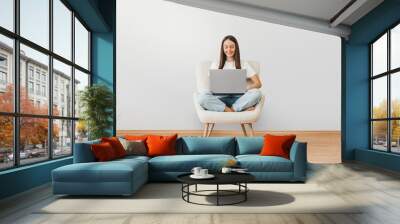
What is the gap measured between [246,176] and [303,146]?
1686mm

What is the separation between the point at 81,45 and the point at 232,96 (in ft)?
10.6

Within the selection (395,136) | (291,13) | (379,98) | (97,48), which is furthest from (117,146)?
(379,98)

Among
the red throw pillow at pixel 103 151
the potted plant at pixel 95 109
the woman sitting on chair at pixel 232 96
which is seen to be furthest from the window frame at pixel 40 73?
the woman sitting on chair at pixel 232 96

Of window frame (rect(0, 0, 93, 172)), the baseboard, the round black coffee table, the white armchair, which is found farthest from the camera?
the baseboard

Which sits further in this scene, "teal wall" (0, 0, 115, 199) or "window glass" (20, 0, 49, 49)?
"teal wall" (0, 0, 115, 199)

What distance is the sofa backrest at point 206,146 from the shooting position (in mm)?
6703

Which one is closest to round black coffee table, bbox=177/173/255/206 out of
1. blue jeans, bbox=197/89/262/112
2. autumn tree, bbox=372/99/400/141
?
blue jeans, bbox=197/89/262/112

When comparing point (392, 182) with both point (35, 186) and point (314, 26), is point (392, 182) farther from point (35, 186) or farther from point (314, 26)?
point (35, 186)

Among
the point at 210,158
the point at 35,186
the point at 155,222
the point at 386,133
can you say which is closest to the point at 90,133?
the point at 35,186

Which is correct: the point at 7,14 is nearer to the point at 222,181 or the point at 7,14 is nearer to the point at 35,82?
the point at 35,82

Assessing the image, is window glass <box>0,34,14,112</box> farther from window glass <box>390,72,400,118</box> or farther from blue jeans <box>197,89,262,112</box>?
window glass <box>390,72,400,118</box>

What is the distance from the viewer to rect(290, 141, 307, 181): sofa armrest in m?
5.86

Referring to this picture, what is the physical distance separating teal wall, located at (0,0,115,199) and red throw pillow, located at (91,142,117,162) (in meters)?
0.85

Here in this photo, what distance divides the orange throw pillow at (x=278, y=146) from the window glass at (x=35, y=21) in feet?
12.3
